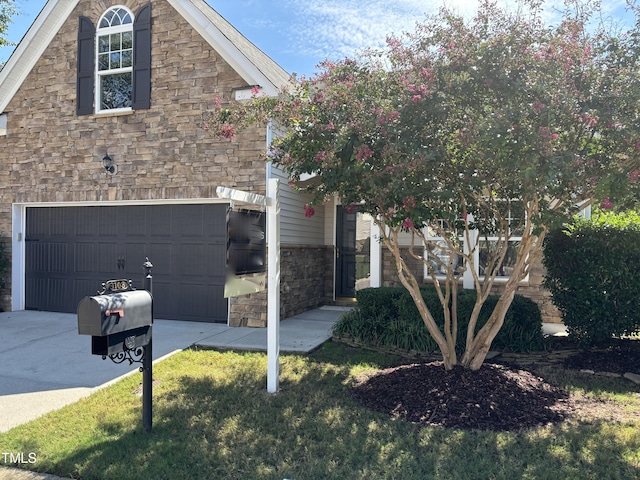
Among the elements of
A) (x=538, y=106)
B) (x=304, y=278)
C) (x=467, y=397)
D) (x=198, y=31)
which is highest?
(x=198, y=31)

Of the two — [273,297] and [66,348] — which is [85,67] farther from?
[273,297]

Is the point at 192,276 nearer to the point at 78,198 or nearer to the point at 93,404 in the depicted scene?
the point at 78,198

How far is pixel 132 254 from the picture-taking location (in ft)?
30.8

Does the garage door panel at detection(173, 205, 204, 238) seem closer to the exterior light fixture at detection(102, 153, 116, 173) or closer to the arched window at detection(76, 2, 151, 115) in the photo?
the exterior light fixture at detection(102, 153, 116, 173)

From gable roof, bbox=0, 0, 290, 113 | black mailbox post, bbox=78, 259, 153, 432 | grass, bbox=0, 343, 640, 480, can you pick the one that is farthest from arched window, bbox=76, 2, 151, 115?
black mailbox post, bbox=78, 259, 153, 432

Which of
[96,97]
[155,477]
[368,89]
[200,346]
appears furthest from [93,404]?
[96,97]

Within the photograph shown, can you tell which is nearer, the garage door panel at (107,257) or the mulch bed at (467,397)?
the mulch bed at (467,397)

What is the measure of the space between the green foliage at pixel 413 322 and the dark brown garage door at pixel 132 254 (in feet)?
8.85

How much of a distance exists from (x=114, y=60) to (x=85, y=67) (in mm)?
614

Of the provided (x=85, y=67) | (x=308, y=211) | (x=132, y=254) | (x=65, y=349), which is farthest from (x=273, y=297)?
(x=85, y=67)

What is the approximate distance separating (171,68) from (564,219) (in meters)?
→ 7.25

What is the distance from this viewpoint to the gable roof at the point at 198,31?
27.2ft

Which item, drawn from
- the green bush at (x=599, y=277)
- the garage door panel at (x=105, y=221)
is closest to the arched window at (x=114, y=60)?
the garage door panel at (x=105, y=221)

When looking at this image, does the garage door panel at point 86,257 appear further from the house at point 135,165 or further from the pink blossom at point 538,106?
the pink blossom at point 538,106
